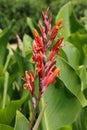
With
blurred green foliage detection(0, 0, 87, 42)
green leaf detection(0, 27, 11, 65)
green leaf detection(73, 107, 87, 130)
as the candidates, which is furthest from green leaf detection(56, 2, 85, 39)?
blurred green foliage detection(0, 0, 87, 42)

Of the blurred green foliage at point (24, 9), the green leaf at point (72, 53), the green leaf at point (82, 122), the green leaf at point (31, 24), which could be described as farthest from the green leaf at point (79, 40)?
the blurred green foliage at point (24, 9)

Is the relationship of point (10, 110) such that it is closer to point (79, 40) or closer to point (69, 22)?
point (79, 40)

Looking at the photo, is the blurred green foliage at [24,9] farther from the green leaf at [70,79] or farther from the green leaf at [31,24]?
the green leaf at [70,79]

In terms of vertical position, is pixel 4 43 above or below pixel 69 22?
above

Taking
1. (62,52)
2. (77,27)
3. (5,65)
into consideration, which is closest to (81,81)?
(62,52)

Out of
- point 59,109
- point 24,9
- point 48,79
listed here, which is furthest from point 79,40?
point 24,9

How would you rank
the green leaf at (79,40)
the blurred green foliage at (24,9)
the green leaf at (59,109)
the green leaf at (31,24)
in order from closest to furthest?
1. the green leaf at (59,109)
2. the green leaf at (79,40)
3. the green leaf at (31,24)
4. the blurred green foliage at (24,9)
